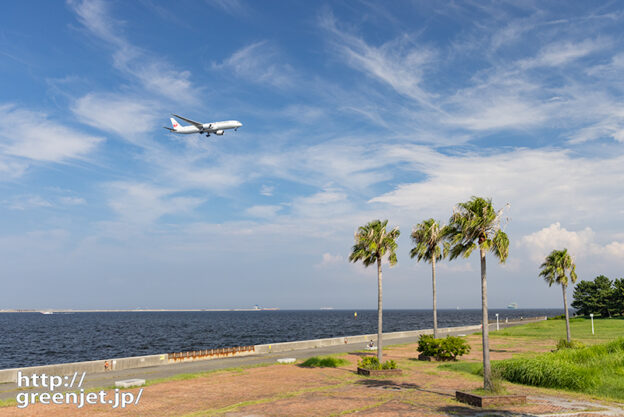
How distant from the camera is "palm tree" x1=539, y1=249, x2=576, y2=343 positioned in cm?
4822

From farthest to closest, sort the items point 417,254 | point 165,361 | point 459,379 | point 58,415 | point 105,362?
point 417,254 < point 165,361 < point 105,362 < point 459,379 < point 58,415

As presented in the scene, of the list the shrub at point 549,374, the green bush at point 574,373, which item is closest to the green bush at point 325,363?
the green bush at point 574,373

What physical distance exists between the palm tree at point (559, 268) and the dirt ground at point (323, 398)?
76.7 feet

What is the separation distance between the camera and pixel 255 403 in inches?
872

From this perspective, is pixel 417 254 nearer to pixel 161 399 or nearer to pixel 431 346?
pixel 431 346

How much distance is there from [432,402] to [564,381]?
8.74 meters

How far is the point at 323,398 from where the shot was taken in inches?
910

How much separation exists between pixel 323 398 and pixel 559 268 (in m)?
36.2

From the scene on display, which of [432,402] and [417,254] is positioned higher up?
[417,254]

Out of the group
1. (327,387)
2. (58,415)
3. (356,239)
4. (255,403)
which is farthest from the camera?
(356,239)

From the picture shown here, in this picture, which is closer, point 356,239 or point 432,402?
point 432,402

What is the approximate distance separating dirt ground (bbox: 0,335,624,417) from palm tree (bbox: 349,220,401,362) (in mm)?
6233

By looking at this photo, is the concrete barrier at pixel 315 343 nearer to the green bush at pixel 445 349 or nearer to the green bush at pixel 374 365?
the green bush at pixel 445 349

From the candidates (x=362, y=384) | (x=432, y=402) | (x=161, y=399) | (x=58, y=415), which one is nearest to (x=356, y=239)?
(x=362, y=384)
